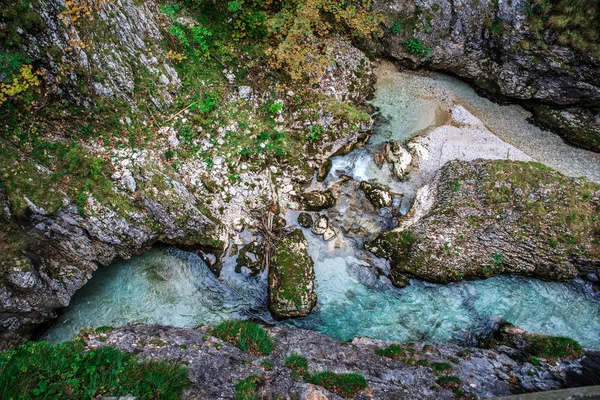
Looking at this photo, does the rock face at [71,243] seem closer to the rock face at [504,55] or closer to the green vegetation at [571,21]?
the rock face at [504,55]

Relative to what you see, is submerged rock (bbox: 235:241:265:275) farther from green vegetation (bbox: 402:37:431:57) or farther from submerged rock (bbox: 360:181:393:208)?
green vegetation (bbox: 402:37:431:57)

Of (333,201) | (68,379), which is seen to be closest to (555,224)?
(333,201)

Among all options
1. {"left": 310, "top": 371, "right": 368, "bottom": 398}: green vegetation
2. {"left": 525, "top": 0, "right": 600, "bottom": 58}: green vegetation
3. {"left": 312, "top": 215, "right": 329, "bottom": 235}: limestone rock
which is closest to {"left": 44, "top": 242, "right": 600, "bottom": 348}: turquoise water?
{"left": 312, "top": 215, "right": 329, "bottom": 235}: limestone rock

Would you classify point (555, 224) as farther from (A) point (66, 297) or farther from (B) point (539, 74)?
(A) point (66, 297)

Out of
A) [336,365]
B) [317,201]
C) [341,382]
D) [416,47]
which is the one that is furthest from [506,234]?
[416,47]

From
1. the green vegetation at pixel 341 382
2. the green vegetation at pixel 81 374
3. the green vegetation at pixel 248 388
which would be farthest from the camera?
the green vegetation at pixel 341 382

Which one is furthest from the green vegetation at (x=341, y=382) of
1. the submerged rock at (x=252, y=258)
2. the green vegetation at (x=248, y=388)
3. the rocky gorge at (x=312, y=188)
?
the submerged rock at (x=252, y=258)
